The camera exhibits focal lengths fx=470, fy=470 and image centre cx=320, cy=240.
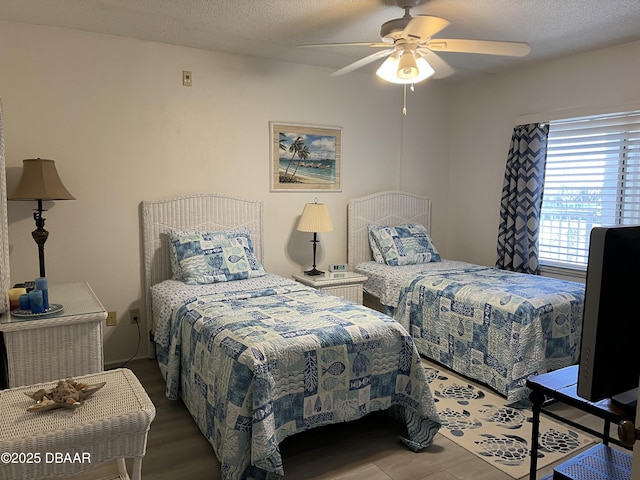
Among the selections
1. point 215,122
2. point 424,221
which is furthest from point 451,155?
point 215,122

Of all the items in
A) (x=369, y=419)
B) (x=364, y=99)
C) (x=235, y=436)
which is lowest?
(x=369, y=419)

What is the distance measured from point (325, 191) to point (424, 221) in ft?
4.04

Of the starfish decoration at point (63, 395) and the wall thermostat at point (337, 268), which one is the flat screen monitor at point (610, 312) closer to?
the starfish decoration at point (63, 395)

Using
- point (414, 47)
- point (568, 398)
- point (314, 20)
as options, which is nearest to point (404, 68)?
point (414, 47)

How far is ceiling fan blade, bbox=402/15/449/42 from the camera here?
91.6 inches

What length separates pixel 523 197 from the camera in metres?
4.18

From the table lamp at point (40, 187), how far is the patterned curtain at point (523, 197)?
359 centimetres

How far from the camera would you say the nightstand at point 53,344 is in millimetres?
2145

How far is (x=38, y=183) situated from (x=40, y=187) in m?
0.03

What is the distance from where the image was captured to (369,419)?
2730 millimetres

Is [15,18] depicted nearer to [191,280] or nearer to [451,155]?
[191,280]

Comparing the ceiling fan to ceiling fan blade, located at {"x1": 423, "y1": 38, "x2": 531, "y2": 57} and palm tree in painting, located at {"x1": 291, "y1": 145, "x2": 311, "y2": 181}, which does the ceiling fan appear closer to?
ceiling fan blade, located at {"x1": 423, "y1": 38, "x2": 531, "y2": 57}

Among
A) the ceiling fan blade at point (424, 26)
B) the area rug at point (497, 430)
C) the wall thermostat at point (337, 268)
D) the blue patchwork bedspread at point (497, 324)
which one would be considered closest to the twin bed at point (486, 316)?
the blue patchwork bedspread at point (497, 324)

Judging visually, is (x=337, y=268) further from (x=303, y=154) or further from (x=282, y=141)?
(x=282, y=141)
